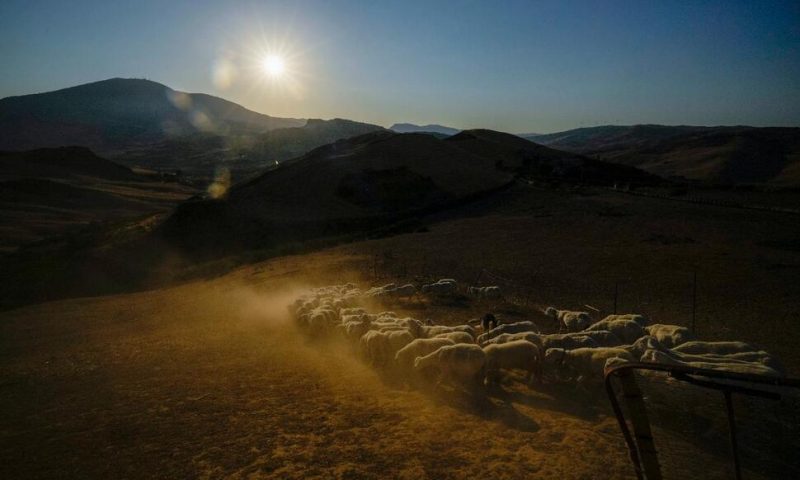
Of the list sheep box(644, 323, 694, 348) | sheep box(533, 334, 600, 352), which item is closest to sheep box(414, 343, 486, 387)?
sheep box(533, 334, 600, 352)

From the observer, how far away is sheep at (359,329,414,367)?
1116 cm

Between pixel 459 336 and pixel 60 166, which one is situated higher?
pixel 60 166

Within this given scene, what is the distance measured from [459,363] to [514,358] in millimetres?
1149

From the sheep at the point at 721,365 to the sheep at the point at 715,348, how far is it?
1.31 metres

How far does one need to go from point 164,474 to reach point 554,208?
35.1 m

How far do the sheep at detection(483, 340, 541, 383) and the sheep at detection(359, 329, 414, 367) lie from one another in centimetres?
215

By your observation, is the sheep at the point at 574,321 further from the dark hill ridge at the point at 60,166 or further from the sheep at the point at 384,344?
the dark hill ridge at the point at 60,166

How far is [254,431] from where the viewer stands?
26.3 ft

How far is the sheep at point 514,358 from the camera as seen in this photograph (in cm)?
961

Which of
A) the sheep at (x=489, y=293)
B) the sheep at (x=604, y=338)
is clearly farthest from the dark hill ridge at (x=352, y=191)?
the sheep at (x=604, y=338)

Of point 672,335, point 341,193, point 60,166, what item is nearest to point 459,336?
point 672,335

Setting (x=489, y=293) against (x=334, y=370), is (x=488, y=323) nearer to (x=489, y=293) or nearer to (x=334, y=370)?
(x=489, y=293)

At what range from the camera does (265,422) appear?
834cm

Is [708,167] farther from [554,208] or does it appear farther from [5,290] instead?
[5,290]
